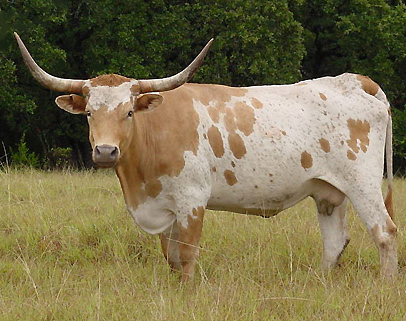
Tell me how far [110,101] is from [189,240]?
1233 mm

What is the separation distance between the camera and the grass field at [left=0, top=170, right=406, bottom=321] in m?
4.05

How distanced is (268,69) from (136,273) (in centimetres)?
1297

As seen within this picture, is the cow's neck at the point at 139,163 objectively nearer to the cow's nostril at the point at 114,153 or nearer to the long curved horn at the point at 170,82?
the long curved horn at the point at 170,82

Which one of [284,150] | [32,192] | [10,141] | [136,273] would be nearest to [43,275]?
[136,273]

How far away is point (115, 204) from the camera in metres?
7.65

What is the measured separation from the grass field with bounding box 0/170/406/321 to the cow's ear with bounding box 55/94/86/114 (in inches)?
47.0

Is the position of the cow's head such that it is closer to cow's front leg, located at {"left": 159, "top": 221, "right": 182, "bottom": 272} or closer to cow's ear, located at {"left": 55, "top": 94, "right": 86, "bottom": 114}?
cow's ear, located at {"left": 55, "top": 94, "right": 86, "bottom": 114}

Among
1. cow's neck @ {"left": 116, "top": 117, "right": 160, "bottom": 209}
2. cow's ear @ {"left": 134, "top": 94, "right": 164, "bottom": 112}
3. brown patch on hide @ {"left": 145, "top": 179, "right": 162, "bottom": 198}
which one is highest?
cow's ear @ {"left": 134, "top": 94, "right": 164, "bottom": 112}

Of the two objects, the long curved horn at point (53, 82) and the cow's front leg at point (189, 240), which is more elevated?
the long curved horn at point (53, 82)

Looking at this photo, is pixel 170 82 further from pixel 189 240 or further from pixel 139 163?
pixel 189 240

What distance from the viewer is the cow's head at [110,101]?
4.53 meters

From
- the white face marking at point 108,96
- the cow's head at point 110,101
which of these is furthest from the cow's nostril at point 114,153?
the white face marking at point 108,96

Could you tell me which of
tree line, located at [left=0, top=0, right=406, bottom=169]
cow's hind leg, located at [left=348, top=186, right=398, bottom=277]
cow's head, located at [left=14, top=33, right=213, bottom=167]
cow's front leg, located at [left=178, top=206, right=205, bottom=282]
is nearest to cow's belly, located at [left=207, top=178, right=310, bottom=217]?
cow's front leg, located at [left=178, top=206, right=205, bottom=282]

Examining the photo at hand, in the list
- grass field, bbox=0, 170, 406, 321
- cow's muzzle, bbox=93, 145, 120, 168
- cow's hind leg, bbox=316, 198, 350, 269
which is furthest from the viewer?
cow's hind leg, bbox=316, 198, 350, 269
